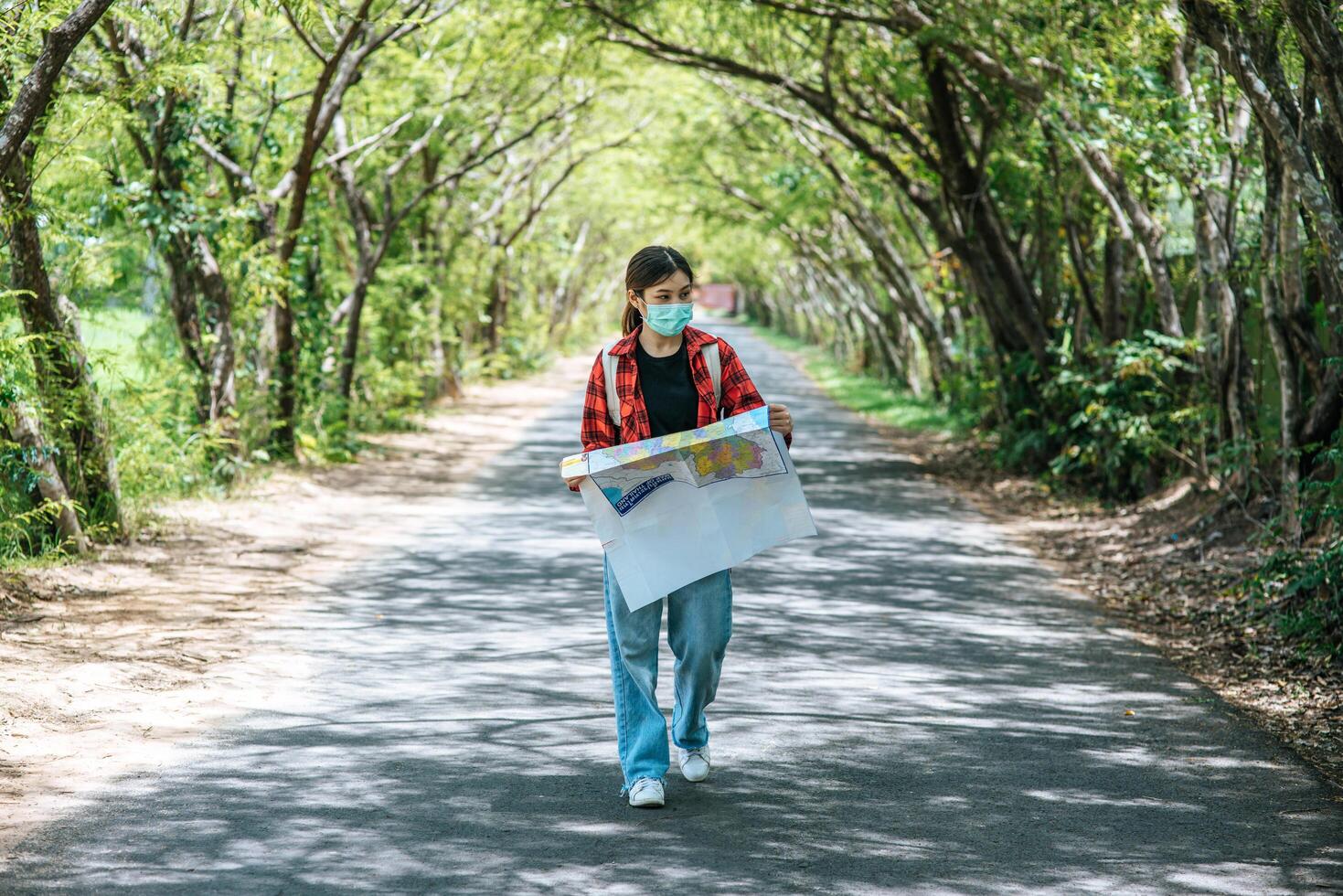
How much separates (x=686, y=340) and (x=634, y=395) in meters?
0.26

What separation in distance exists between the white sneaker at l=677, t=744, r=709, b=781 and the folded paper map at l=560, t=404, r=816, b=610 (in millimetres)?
633

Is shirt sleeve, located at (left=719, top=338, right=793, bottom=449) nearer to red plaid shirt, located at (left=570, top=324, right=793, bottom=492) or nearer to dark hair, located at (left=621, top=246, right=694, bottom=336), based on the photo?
red plaid shirt, located at (left=570, top=324, right=793, bottom=492)

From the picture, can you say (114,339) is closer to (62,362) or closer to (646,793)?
(62,362)

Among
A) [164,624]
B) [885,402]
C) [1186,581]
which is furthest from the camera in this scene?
[885,402]

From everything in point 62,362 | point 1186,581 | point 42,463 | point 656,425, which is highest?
point 62,362

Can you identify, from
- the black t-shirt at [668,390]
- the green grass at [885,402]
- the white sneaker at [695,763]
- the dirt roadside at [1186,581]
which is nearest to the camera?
the black t-shirt at [668,390]

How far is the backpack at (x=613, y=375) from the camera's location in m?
4.82

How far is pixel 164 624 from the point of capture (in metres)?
7.82

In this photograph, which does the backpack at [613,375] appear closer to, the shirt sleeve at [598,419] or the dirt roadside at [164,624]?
the shirt sleeve at [598,419]

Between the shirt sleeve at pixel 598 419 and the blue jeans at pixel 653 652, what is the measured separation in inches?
14.9

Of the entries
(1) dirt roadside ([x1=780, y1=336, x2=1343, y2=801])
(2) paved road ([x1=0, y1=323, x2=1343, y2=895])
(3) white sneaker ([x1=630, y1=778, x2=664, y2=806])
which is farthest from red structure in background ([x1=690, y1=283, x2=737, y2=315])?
(3) white sneaker ([x1=630, y1=778, x2=664, y2=806])

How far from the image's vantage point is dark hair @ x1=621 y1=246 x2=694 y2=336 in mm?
4762

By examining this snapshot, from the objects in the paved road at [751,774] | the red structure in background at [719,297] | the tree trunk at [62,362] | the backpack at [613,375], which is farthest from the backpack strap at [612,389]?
the red structure in background at [719,297]

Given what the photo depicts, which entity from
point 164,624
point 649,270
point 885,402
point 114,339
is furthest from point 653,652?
point 885,402
